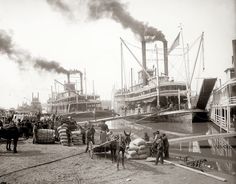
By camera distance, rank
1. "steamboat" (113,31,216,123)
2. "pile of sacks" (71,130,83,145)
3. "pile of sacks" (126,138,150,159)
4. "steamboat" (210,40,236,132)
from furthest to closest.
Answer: "steamboat" (113,31,216,123) < "steamboat" (210,40,236,132) < "pile of sacks" (71,130,83,145) < "pile of sacks" (126,138,150,159)

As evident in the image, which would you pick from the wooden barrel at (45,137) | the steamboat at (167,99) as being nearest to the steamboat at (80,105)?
the steamboat at (167,99)

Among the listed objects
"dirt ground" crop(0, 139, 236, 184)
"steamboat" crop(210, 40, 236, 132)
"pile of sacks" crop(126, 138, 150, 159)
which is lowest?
"dirt ground" crop(0, 139, 236, 184)

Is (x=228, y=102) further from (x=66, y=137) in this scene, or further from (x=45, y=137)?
(x=45, y=137)

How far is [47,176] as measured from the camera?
30.5ft

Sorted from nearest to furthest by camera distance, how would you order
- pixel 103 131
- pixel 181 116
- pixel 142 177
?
pixel 142 177
pixel 103 131
pixel 181 116

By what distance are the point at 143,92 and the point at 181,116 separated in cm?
1420

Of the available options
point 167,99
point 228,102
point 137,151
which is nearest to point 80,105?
point 167,99

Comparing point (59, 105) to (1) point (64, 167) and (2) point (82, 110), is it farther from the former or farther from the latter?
(1) point (64, 167)

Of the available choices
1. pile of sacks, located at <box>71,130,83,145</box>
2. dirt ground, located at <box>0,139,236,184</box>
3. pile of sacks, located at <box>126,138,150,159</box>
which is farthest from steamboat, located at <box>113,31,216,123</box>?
dirt ground, located at <box>0,139,236,184</box>

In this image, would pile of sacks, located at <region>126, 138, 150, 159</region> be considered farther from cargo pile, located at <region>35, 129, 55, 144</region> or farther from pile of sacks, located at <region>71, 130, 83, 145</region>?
cargo pile, located at <region>35, 129, 55, 144</region>

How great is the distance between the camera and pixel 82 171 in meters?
10.0

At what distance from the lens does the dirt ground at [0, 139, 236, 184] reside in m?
8.84

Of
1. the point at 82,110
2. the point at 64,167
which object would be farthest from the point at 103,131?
the point at 82,110

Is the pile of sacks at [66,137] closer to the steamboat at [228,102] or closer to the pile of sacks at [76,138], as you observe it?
the pile of sacks at [76,138]
